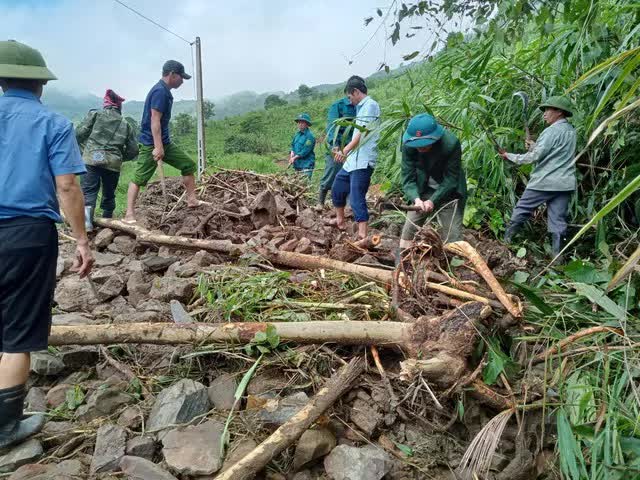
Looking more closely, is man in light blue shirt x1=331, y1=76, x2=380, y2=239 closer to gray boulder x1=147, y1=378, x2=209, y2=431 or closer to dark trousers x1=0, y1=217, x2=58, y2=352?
gray boulder x1=147, y1=378, x2=209, y2=431

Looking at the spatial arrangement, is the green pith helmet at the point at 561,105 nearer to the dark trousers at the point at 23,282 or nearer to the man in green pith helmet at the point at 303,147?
the man in green pith helmet at the point at 303,147

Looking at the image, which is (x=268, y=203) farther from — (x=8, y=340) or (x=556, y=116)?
(x=8, y=340)

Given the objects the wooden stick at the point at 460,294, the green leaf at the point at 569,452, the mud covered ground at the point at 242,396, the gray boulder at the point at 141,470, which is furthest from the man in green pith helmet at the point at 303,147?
the green leaf at the point at 569,452

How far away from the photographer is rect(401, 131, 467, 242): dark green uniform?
366cm

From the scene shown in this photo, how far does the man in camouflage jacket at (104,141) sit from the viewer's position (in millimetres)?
4871

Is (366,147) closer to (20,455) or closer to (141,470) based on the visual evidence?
(141,470)

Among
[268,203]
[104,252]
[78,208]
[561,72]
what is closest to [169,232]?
[104,252]

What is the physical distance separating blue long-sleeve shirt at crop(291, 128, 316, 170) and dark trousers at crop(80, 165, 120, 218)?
2.94m

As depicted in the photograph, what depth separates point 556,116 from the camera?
14.1 feet

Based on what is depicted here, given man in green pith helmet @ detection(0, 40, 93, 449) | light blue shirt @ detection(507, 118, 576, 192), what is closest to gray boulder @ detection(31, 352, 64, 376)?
man in green pith helmet @ detection(0, 40, 93, 449)

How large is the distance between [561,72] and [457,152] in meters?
1.98

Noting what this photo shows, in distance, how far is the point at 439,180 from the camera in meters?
3.85

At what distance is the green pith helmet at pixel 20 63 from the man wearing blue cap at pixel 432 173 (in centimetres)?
230

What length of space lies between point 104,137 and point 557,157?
4328mm
